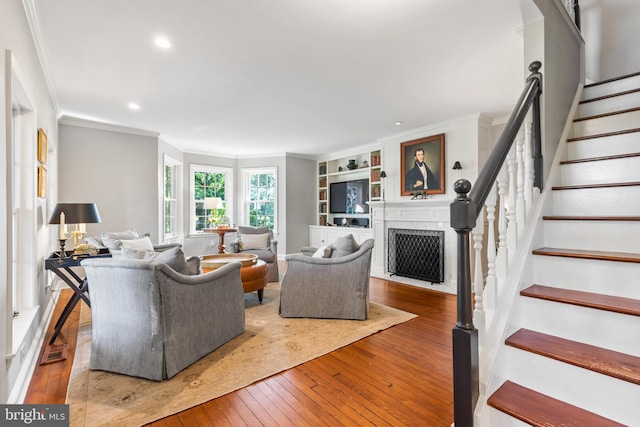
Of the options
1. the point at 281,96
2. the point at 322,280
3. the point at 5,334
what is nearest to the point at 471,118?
the point at 281,96

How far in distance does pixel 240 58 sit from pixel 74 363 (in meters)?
2.87

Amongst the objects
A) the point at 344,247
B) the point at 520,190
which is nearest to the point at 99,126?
the point at 344,247

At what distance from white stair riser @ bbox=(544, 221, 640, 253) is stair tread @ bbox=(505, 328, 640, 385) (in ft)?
2.01

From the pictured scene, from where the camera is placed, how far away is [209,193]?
23.0 feet

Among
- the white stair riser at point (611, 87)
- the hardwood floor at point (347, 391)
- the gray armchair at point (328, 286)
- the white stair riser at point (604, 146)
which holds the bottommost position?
the hardwood floor at point (347, 391)

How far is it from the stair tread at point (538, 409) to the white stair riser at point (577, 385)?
0.09 feet

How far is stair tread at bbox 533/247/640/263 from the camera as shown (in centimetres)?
140

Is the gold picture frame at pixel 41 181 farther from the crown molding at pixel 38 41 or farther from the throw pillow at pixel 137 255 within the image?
the throw pillow at pixel 137 255

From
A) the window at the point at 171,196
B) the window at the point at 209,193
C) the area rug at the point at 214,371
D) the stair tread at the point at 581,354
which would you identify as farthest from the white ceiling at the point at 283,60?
the area rug at the point at 214,371

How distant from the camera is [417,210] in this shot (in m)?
4.98

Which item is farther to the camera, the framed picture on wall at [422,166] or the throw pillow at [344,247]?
the framed picture on wall at [422,166]

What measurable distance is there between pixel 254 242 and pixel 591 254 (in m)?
4.42

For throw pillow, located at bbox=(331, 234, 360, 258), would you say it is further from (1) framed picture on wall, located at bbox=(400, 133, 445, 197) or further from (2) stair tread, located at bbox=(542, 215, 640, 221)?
(1) framed picture on wall, located at bbox=(400, 133, 445, 197)

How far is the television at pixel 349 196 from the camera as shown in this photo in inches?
253
